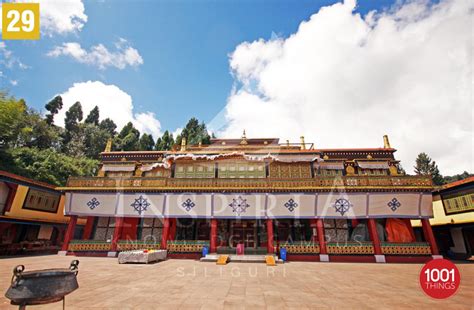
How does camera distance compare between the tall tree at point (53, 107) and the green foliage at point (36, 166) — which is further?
the tall tree at point (53, 107)

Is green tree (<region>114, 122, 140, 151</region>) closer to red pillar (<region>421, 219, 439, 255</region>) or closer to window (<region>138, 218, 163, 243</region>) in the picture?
window (<region>138, 218, 163, 243</region>)

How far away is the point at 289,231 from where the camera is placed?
18.5 metres

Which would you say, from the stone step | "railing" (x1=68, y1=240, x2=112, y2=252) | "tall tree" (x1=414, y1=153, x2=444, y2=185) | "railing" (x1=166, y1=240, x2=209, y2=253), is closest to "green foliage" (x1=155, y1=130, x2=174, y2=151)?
"railing" (x1=68, y1=240, x2=112, y2=252)

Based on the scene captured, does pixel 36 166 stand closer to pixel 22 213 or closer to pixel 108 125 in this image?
pixel 22 213

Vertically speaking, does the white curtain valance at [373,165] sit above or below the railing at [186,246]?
above

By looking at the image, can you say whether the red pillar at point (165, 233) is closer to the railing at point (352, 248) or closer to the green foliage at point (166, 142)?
the railing at point (352, 248)

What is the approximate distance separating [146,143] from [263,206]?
36762 mm

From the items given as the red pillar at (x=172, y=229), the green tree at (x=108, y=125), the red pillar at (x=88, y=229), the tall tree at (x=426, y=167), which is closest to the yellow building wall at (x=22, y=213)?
the red pillar at (x=88, y=229)

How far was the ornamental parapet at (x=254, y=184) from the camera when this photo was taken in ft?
52.6

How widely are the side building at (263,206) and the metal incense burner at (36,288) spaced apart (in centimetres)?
1314

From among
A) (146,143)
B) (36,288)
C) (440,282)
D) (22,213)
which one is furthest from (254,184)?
(146,143)

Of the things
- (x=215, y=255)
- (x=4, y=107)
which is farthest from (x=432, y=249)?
(x=4, y=107)

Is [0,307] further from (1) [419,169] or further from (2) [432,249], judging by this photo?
(1) [419,169]

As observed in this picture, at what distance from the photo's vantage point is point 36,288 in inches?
142
